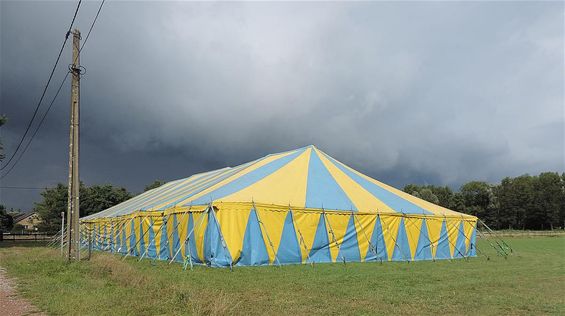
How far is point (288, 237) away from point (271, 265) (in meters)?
1.06

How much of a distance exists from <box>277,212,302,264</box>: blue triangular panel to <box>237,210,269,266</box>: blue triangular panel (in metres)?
0.52

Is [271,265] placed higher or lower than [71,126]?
lower

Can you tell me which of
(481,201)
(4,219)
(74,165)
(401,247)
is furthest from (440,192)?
(74,165)

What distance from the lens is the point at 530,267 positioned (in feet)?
44.7

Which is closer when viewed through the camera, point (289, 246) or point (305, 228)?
point (289, 246)

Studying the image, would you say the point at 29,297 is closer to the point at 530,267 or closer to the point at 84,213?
the point at 530,267

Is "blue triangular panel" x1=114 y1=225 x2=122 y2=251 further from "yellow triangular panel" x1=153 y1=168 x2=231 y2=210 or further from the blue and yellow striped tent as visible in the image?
"yellow triangular panel" x1=153 y1=168 x2=231 y2=210

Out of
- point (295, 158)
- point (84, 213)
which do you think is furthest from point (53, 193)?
point (295, 158)

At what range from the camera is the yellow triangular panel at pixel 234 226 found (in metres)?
13.3

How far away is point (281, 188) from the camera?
1534cm

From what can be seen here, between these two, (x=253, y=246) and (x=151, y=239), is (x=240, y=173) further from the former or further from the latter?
(x=253, y=246)

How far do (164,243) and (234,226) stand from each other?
130 inches

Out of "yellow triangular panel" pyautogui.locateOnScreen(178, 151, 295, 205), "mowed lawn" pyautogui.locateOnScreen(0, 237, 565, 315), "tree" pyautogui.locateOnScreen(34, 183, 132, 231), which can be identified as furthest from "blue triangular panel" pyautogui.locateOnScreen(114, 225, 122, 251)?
"tree" pyautogui.locateOnScreen(34, 183, 132, 231)

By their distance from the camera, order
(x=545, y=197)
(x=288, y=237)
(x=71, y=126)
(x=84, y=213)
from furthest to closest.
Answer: (x=545, y=197), (x=84, y=213), (x=288, y=237), (x=71, y=126)
